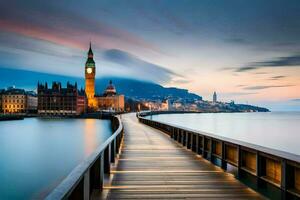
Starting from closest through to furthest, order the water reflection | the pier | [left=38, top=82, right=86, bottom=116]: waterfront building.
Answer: the pier
the water reflection
[left=38, top=82, right=86, bottom=116]: waterfront building

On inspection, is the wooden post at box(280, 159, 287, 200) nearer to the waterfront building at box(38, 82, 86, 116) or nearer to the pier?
the pier

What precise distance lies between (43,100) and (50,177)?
16153cm

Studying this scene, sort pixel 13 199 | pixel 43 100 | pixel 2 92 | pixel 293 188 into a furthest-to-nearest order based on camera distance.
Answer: pixel 2 92 < pixel 43 100 < pixel 13 199 < pixel 293 188

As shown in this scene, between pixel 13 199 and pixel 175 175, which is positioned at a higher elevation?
pixel 175 175

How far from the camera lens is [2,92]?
629ft

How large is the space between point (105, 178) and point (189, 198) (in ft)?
8.80

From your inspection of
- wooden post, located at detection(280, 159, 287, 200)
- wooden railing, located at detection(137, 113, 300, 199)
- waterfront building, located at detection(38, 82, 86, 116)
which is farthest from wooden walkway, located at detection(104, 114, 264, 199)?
waterfront building, located at detection(38, 82, 86, 116)

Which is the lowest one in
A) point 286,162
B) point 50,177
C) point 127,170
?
point 50,177

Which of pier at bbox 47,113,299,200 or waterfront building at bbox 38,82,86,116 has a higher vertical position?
waterfront building at bbox 38,82,86,116

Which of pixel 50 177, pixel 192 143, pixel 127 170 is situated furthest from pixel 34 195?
pixel 127 170

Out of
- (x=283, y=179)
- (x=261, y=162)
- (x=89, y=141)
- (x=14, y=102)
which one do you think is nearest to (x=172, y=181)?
(x=261, y=162)

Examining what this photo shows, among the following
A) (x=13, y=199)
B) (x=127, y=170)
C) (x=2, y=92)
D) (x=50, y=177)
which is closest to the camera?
(x=127, y=170)

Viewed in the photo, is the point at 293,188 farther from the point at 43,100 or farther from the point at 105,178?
the point at 43,100

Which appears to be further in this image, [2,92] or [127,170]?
[2,92]
